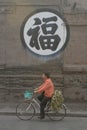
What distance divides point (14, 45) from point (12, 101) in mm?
2506

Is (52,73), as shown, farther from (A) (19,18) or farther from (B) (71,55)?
(A) (19,18)

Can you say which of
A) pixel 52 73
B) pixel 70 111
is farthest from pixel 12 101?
pixel 70 111

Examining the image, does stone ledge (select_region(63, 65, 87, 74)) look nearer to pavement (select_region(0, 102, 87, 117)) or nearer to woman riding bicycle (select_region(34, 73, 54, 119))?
pavement (select_region(0, 102, 87, 117))

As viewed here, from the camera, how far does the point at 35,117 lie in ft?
56.4

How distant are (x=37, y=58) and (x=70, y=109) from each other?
3.22 metres

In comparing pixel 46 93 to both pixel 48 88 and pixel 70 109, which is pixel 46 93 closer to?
pixel 48 88

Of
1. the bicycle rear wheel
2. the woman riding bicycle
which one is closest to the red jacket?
the woman riding bicycle

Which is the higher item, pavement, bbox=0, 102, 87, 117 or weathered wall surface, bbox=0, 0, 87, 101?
weathered wall surface, bbox=0, 0, 87, 101

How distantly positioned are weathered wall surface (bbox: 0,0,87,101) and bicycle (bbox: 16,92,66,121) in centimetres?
430

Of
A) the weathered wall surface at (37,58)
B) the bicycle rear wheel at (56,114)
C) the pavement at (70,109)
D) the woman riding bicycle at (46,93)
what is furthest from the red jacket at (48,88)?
the weathered wall surface at (37,58)

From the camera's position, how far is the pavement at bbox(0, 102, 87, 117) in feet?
58.7

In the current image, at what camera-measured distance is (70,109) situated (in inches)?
751

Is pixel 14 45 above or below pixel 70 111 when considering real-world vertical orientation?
above

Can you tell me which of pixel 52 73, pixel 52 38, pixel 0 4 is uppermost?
pixel 0 4
